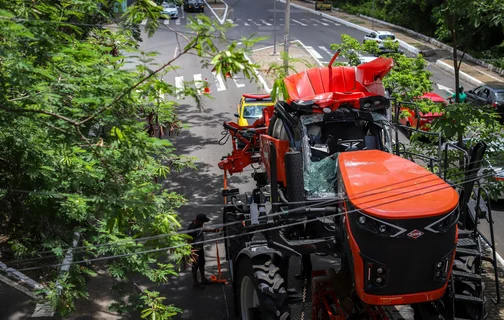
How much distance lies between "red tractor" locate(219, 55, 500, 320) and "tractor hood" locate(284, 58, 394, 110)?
2 centimetres

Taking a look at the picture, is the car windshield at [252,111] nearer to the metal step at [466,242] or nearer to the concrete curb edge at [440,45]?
the metal step at [466,242]

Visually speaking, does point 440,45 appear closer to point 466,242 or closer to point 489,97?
point 489,97

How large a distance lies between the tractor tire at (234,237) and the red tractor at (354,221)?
0.03 meters

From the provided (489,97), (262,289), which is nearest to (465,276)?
(262,289)

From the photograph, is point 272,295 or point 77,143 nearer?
point 77,143

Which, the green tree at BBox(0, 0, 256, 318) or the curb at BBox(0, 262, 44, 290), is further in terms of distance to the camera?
the curb at BBox(0, 262, 44, 290)

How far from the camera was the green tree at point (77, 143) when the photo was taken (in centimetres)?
673

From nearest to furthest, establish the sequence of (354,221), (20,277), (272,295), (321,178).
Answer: (354,221) → (272,295) → (321,178) → (20,277)

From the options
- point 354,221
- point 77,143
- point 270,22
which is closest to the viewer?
point 354,221

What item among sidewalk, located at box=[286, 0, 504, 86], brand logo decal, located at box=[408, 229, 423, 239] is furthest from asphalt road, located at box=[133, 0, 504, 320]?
brand logo decal, located at box=[408, 229, 423, 239]

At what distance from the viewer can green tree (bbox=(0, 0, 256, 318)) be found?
22.1ft

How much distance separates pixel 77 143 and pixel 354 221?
11.2ft

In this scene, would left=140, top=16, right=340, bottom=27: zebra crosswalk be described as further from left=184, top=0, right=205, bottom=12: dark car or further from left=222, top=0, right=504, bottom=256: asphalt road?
left=184, top=0, right=205, bottom=12: dark car

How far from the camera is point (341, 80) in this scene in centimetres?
1038
